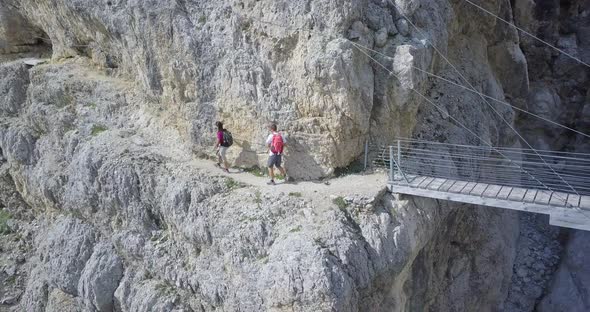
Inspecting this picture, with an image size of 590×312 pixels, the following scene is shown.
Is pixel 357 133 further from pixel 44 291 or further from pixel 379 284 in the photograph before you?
pixel 44 291

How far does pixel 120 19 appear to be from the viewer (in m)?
11.9

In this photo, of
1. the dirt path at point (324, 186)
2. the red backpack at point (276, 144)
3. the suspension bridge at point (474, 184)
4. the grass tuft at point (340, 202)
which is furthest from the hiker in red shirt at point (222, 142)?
the suspension bridge at point (474, 184)

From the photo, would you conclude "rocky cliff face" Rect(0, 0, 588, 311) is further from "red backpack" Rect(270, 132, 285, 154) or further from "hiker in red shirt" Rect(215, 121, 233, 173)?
"red backpack" Rect(270, 132, 285, 154)

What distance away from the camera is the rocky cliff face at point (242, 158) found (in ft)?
29.3

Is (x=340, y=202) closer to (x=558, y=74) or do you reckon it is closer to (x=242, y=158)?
(x=242, y=158)

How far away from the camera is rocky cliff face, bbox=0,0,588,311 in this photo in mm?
8930

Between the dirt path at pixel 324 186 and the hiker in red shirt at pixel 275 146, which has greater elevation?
the hiker in red shirt at pixel 275 146

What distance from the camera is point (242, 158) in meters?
11.0

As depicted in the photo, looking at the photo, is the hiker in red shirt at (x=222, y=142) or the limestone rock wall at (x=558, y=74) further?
the limestone rock wall at (x=558, y=74)

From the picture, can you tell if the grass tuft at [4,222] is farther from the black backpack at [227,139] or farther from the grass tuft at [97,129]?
the black backpack at [227,139]

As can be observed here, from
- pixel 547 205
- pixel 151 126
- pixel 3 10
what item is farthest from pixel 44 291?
pixel 547 205

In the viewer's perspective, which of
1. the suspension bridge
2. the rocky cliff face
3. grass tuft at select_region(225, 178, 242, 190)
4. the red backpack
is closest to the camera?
the suspension bridge

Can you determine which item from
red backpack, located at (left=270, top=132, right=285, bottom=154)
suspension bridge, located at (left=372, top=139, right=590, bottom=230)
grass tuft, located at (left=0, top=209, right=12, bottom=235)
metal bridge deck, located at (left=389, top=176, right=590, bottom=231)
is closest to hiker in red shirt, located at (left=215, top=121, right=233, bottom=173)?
red backpack, located at (left=270, top=132, right=285, bottom=154)

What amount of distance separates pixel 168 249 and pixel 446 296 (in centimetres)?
803
